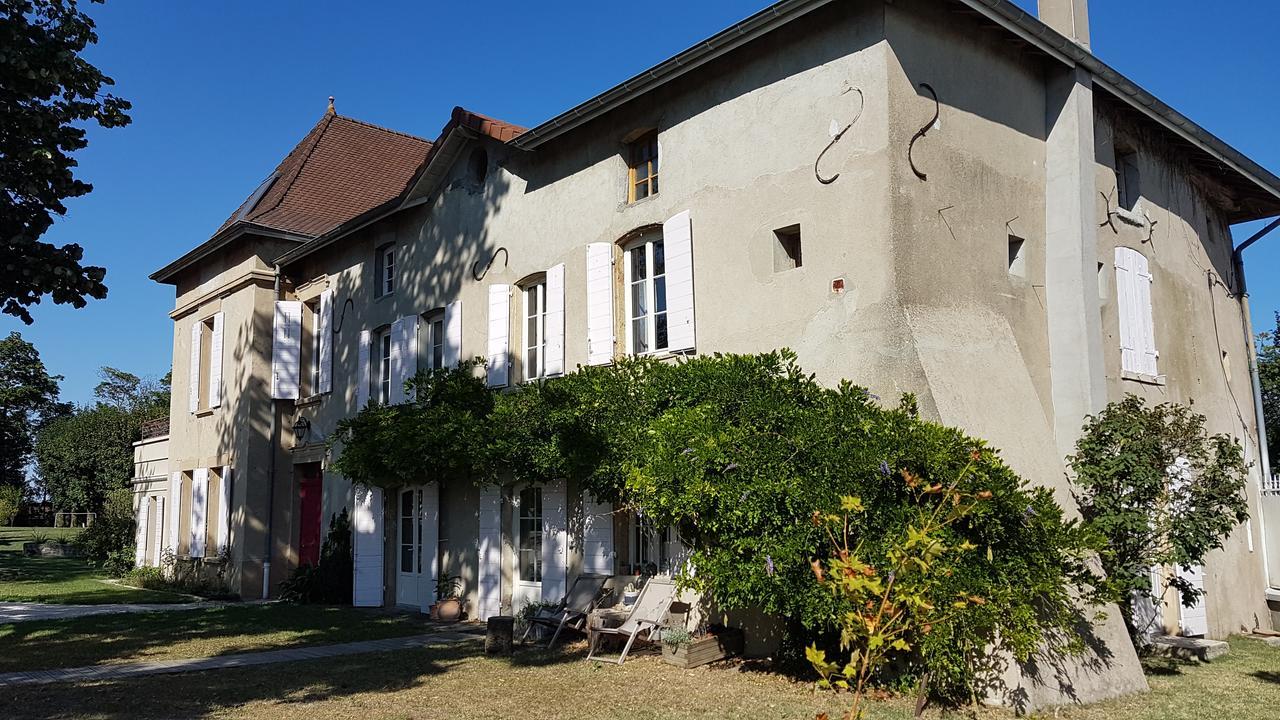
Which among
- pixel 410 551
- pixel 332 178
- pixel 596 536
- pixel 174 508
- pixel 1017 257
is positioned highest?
pixel 332 178

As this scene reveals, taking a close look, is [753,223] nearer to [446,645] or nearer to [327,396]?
[446,645]

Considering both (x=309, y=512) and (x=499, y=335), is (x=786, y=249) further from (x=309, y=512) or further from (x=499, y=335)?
(x=309, y=512)

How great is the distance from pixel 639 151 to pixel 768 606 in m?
5.96

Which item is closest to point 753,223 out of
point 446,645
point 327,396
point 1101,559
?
point 1101,559

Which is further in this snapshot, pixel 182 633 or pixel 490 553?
pixel 490 553

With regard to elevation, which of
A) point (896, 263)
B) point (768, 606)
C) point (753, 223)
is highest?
point (753, 223)

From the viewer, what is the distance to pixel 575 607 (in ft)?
34.8

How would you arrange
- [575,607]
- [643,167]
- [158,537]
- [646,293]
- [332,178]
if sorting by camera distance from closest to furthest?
[575,607]
[646,293]
[643,167]
[332,178]
[158,537]

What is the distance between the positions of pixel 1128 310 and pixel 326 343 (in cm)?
1216

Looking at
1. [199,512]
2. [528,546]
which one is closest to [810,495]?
[528,546]

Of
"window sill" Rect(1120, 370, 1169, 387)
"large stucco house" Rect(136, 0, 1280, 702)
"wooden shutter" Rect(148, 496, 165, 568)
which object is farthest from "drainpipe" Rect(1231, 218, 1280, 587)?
"wooden shutter" Rect(148, 496, 165, 568)

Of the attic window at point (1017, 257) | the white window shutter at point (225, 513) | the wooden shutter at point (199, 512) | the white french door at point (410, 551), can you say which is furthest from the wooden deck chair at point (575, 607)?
the wooden shutter at point (199, 512)

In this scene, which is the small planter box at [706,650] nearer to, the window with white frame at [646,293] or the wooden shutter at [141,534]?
the window with white frame at [646,293]

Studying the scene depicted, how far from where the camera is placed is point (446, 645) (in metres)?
10.7
